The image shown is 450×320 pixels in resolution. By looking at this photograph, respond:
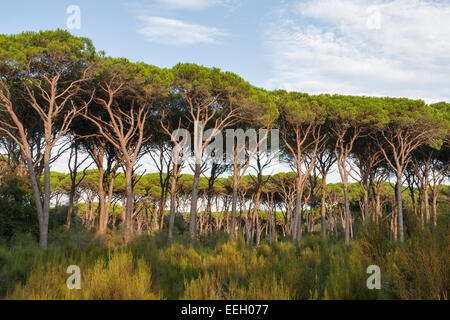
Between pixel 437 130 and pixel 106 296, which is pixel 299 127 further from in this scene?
pixel 106 296

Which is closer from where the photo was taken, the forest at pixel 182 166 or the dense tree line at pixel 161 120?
the forest at pixel 182 166

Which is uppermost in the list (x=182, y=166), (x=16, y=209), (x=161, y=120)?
(x=161, y=120)

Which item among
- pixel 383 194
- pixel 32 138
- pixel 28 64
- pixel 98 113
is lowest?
pixel 383 194

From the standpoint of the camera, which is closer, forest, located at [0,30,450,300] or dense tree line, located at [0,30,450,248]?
forest, located at [0,30,450,300]

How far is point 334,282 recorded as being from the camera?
4059 mm

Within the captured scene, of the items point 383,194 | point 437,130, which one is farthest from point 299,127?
point 383,194

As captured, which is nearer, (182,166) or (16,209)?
(16,209)

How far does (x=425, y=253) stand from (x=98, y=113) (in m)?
16.3

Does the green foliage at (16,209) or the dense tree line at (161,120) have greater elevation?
the dense tree line at (161,120)

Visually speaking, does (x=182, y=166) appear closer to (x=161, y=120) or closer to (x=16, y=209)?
(x=161, y=120)

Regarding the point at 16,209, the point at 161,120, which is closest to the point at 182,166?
the point at 161,120

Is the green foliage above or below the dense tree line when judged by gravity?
below

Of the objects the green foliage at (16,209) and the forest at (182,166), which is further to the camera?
the green foliage at (16,209)

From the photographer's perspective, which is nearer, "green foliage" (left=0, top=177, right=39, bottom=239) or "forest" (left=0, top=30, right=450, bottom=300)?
"forest" (left=0, top=30, right=450, bottom=300)
